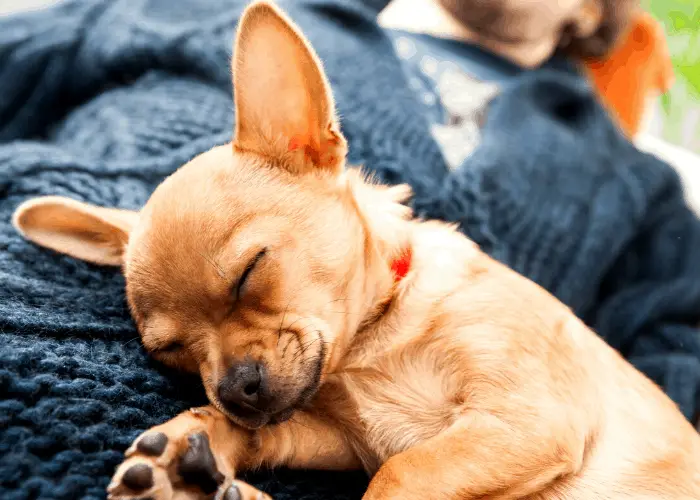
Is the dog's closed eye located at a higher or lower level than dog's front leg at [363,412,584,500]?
higher

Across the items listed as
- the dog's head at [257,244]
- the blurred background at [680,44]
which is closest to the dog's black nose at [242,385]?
the dog's head at [257,244]

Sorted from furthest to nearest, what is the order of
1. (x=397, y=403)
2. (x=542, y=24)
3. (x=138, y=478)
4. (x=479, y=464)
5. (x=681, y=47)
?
(x=681, y=47)
(x=542, y=24)
(x=397, y=403)
(x=479, y=464)
(x=138, y=478)

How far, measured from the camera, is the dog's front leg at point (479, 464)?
130 centimetres

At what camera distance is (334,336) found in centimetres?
153

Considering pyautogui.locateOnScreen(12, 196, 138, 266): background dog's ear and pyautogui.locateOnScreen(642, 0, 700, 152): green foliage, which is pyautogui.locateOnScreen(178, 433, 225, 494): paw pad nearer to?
pyautogui.locateOnScreen(12, 196, 138, 266): background dog's ear

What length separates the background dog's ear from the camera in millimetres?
1622

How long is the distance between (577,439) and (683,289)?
1.64 metres

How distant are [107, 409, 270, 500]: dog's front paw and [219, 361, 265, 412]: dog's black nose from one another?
10cm

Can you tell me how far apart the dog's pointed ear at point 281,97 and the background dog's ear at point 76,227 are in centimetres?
41

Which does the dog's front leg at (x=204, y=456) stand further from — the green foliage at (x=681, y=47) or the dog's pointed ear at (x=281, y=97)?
the green foliage at (x=681, y=47)

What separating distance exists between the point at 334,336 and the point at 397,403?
0.77ft

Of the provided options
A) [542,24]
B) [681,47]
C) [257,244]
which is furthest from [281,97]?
[681,47]

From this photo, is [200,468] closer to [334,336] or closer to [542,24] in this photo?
[334,336]

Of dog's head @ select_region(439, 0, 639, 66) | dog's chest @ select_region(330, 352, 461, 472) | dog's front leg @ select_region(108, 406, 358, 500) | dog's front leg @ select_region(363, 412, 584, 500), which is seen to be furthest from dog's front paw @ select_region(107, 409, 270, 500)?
dog's head @ select_region(439, 0, 639, 66)
